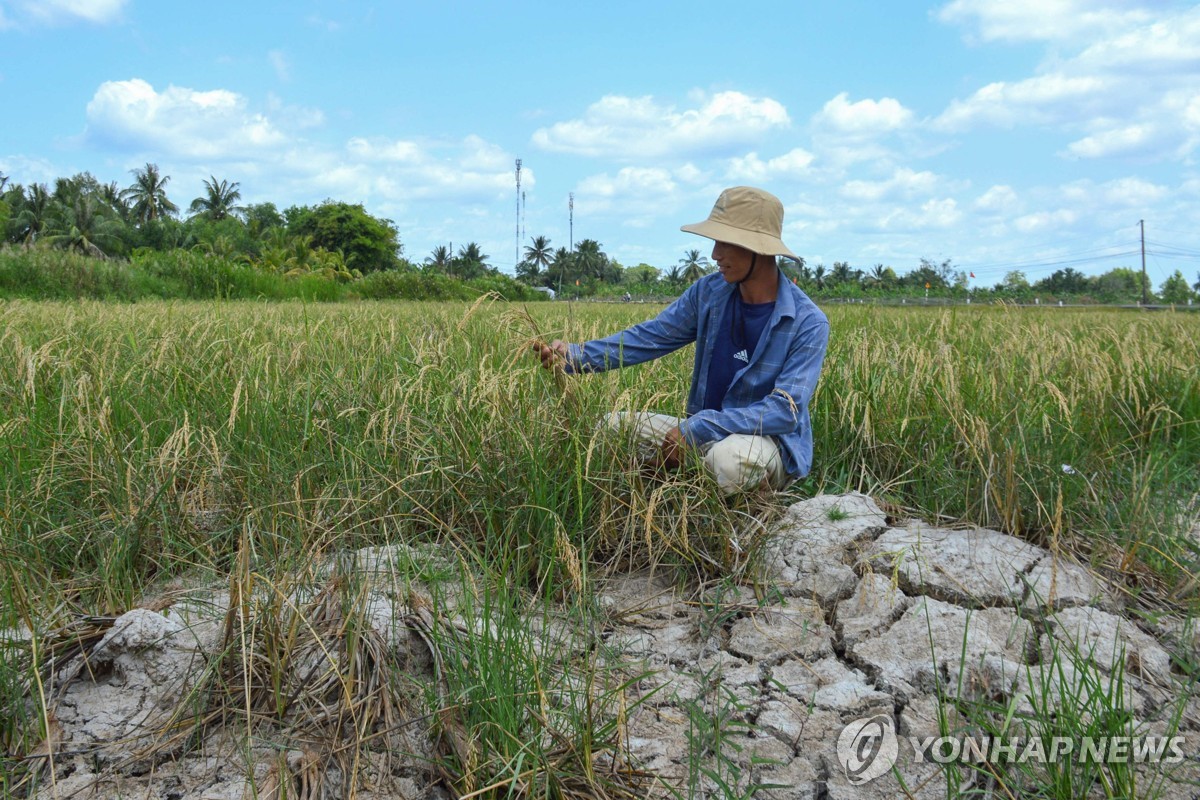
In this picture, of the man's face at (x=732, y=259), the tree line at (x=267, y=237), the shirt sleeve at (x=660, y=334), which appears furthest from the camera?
the tree line at (x=267, y=237)

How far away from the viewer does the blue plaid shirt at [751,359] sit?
9.25 feet

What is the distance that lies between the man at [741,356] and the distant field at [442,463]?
18cm

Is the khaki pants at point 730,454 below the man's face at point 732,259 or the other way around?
below

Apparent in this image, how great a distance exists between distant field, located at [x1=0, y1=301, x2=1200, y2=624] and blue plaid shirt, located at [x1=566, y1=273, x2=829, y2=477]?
0.19 metres

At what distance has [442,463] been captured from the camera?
2.65 metres

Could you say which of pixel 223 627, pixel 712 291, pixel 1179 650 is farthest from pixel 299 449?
pixel 1179 650

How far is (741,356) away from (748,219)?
0.51 m

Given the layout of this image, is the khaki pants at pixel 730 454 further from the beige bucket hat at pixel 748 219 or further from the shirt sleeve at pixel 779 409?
the beige bucket hat at pixel 748 219

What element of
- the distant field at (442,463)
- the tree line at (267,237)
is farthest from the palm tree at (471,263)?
the distant field at (442,463)

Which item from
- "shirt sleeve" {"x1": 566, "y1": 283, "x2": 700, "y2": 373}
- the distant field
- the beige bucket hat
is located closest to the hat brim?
the beige bucket hat

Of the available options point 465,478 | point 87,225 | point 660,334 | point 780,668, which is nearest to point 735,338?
point 660,334

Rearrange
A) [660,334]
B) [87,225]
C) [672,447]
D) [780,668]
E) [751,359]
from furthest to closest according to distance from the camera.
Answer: [87,225] → [660,334] → [751,359] → [672,447] → [780,668]

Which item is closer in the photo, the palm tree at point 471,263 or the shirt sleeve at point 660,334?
the shirt sleeve at point 660,334

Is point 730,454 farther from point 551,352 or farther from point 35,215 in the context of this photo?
point 35,215
